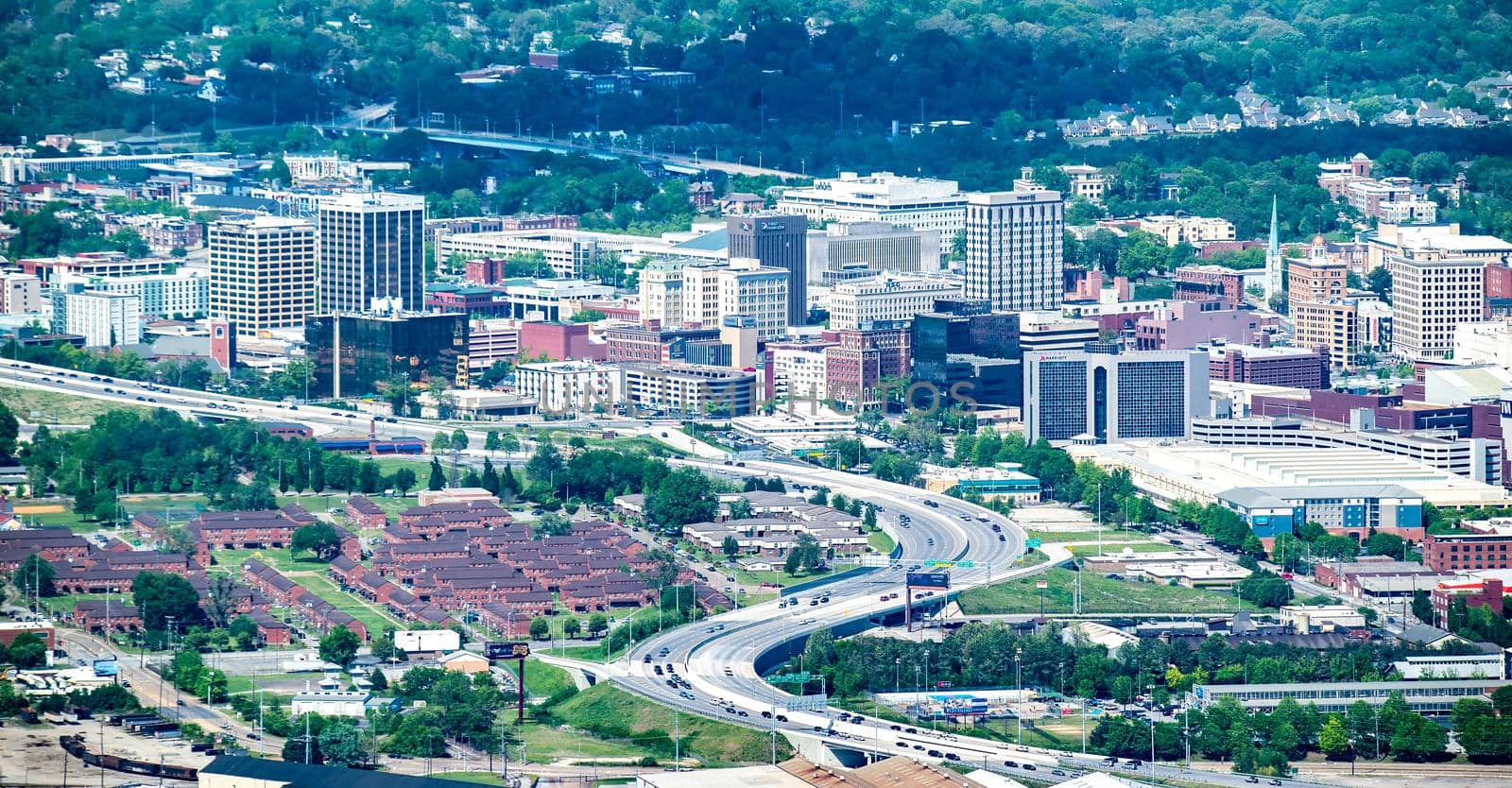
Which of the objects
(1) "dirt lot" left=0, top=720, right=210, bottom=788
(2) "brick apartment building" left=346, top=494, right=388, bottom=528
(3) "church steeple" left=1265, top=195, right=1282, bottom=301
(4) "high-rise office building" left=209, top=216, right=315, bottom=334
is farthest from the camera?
(3) "church steeple" left=1265, top=195, right=1282, bottom=301

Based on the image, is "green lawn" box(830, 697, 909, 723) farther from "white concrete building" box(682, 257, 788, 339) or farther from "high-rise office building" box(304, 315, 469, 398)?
"white concrete building" box(682, 257, 788, 339)

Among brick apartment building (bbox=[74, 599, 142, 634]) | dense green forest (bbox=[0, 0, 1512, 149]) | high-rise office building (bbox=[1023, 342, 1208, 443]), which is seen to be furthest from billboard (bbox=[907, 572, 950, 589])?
dense green forest (bbox=[0, 0, 1512, 149])

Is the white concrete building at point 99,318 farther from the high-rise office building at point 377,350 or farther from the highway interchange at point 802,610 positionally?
the high-rise office building at point 377,350

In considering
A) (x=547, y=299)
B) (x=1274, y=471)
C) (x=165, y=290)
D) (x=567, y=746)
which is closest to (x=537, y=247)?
(x=547, y=299)

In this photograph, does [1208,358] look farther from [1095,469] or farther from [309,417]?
[309,417]

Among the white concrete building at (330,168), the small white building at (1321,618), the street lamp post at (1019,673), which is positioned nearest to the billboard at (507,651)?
the street lamp post at (1019,673)
